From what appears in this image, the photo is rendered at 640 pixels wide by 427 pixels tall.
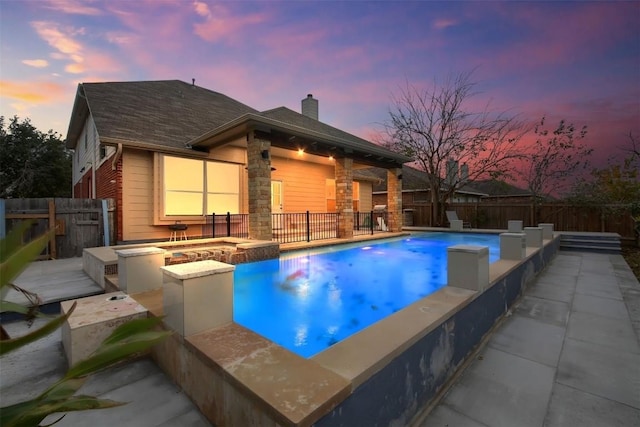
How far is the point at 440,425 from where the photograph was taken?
2133 mm

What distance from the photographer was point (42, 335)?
1.99 ft

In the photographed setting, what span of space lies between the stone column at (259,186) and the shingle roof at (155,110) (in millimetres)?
2786

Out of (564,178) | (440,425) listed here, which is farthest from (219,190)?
(564,178)

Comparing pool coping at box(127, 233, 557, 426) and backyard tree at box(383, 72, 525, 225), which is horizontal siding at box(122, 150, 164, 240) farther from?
backyard tree at box(383, 72, 525, 225)

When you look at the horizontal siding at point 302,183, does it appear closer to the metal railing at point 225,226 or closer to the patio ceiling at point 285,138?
the metal railing at point 225,226

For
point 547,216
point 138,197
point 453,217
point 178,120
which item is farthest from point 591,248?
point 178,120

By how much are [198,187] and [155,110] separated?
140 inches

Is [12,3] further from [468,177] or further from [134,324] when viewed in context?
[468,177]

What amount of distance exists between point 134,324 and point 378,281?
5535mm

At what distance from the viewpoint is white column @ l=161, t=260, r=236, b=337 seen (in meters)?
2.21

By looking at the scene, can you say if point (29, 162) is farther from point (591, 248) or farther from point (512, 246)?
point (591, 248)

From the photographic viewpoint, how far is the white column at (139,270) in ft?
11.3

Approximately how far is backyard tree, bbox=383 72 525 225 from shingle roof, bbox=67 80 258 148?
360 inches

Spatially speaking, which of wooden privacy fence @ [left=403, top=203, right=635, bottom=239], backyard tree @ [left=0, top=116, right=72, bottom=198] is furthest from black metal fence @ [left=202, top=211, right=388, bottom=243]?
backyard tree @ [left=0, top=116, right=72, bottom=198]
